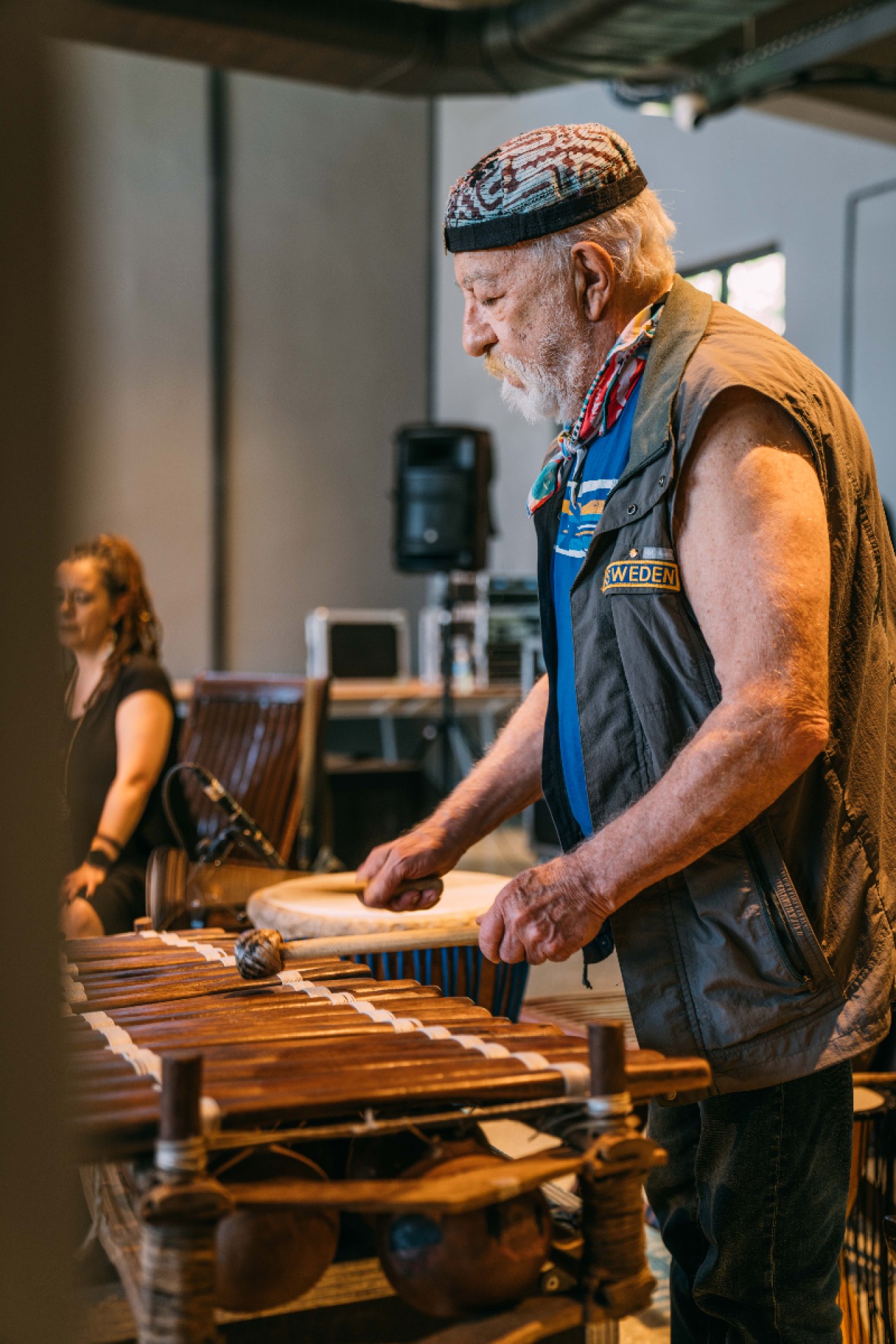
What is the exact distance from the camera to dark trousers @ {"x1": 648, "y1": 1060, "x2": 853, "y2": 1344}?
4.15 feet

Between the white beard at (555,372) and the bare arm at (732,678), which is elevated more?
the white beard at (555,372)

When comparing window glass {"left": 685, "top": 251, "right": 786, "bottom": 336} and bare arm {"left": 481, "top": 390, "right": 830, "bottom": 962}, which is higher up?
window glass {"left": 685, "top": 251, "right": 786, "bottom": 336}

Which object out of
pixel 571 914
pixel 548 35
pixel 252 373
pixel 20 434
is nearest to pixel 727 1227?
pixel 571 914

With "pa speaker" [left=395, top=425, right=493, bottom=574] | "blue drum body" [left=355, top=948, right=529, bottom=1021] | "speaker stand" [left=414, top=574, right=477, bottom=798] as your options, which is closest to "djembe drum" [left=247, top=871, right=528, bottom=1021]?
"blue drum body" [left=355, top=948, right=529, bottom=1021]

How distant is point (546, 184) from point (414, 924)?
→ 106 cm

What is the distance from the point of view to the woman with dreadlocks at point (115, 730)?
295 centimetres

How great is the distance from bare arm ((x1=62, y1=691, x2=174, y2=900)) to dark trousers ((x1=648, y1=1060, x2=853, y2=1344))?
1.94 metres

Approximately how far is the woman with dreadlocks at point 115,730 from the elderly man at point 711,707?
1.79 m

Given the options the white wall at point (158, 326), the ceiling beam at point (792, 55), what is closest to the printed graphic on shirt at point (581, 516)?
the ceiling beam at point (792, 55)

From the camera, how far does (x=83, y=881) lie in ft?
9.29

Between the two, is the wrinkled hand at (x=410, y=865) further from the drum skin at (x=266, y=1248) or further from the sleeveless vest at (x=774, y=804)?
the drum skin at (x=266, y=1248)

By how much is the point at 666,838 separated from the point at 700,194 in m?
6.97

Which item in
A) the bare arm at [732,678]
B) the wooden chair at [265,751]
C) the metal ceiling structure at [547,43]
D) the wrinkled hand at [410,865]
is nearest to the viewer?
the bare arm at [732,678]

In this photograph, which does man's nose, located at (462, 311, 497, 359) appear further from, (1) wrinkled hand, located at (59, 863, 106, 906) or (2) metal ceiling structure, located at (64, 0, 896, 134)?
(2) metal ceiling structure, located at (64, 0, 896, 134)
